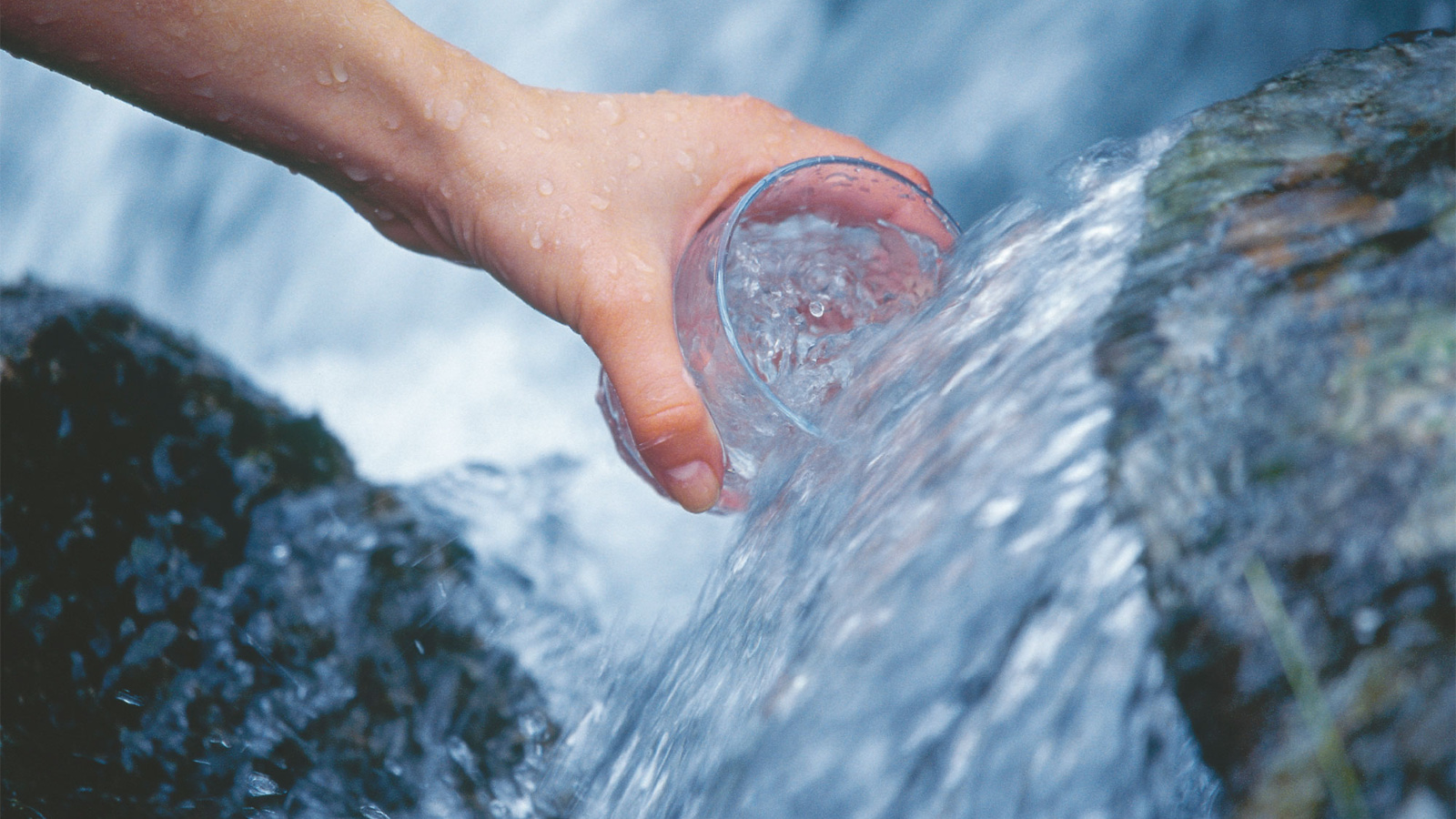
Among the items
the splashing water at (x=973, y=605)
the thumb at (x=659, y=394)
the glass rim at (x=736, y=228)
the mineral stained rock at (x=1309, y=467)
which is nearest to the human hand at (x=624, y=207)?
the thumb at (x=659, y=394)

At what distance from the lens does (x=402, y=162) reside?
1.77m

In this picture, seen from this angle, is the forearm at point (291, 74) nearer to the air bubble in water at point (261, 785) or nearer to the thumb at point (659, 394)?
the thumb at point (659, 394)

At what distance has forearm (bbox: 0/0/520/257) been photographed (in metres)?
1.52

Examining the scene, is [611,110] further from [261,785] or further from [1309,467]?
[261,785]

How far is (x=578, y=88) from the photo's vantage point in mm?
3434

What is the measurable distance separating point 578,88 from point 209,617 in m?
2.25

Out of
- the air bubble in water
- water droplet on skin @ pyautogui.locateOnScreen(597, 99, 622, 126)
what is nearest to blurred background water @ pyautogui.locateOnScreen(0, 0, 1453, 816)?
the air bubble in water

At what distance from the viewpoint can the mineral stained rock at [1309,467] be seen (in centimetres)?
75

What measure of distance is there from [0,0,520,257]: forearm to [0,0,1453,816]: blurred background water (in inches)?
38.8

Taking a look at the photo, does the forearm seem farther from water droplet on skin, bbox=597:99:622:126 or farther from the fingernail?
the fingernail

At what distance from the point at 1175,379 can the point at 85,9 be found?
5.59 feet

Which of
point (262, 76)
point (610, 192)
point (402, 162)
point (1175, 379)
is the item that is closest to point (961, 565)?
point (1175, 379)

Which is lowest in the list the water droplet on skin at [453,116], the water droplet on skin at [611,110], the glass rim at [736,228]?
the glass rim at [736,228]

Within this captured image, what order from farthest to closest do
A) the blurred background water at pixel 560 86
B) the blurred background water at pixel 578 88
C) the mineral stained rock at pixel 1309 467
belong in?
the blurred background water at pixel 560 86 → the blurred background water at pixel 578 88 → the mineral stained rock at pixel 1309 467
